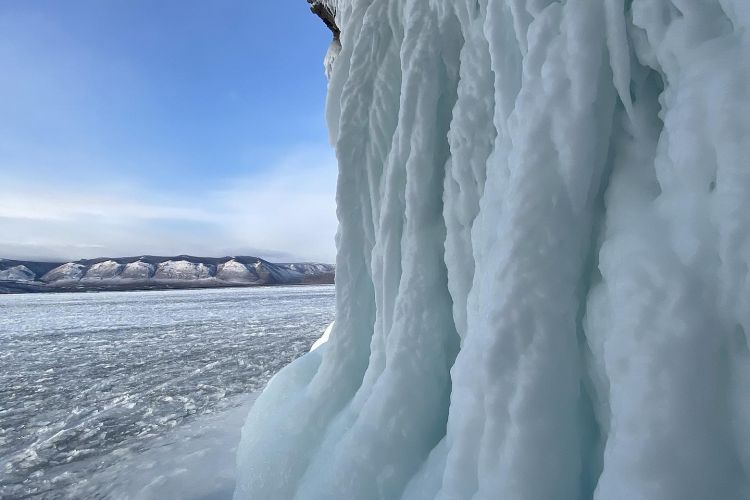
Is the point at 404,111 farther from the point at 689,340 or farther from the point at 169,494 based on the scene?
the point at 169,494

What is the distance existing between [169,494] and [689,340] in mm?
3719

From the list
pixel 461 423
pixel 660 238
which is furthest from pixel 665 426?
pixel 461 423

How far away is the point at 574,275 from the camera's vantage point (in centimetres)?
159

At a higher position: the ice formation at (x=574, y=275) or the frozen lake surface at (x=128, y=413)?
the ice formation at (x=574, y=275)

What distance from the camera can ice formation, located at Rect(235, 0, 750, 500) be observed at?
3.97 feet

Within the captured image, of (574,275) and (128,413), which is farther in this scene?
(128,413)

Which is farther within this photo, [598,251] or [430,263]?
[430,263]

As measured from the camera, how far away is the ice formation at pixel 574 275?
1209 mm

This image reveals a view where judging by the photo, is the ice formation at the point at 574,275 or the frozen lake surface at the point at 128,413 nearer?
the ice formation at the point at 574,275

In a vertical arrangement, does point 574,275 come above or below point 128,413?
above

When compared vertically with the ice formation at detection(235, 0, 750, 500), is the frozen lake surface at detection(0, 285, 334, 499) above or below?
below

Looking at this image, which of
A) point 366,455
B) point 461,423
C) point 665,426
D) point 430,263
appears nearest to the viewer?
point 665,426

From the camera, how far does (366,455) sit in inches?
87.0

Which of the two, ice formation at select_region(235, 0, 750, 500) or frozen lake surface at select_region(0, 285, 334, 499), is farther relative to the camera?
frozen lake surface at select_region(0, 285, 334, 499)
